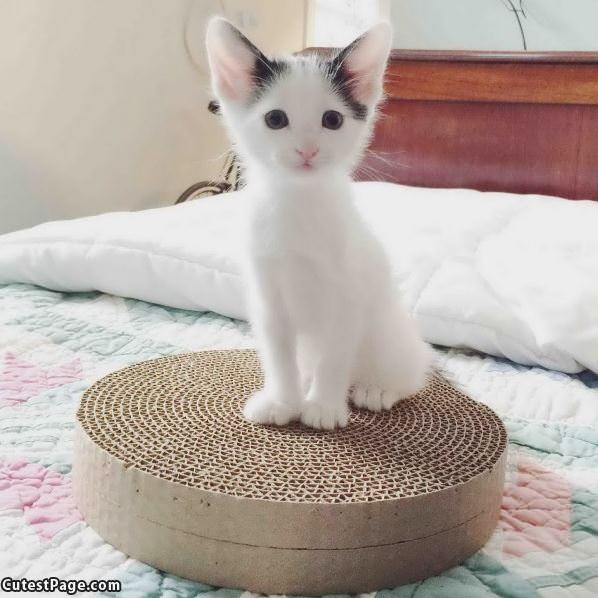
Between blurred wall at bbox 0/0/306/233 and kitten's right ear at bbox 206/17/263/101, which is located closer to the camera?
kitten's right ear at bbox 206/17/263/101

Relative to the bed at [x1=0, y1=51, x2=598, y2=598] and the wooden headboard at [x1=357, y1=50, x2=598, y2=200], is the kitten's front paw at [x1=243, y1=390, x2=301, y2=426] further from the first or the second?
the wooden headboard at [x1=357, y1=50, x2=598, y2=200]

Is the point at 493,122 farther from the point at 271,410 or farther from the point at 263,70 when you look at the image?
the point at 271,410

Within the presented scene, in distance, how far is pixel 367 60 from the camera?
2.67 ft

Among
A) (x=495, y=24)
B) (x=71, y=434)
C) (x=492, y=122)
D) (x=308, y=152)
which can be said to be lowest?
(x=71, y=434)

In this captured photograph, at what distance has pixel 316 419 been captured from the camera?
751 millimetres

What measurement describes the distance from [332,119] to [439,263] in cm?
59

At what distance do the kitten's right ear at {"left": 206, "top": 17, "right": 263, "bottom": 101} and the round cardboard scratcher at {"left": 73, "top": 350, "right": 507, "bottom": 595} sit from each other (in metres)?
0.35

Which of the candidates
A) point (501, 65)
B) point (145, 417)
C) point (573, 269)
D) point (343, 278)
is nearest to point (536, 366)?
point (573, 269)

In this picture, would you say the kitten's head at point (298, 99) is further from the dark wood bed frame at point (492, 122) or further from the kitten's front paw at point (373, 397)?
the dark wood bed frame at point (492, 122)

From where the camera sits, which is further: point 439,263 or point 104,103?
point 104,103

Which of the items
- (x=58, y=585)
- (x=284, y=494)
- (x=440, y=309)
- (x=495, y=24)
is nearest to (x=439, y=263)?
(x=440, y=309)

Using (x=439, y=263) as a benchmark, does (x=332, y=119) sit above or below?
above

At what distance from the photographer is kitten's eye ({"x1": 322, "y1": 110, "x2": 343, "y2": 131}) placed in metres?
0.75

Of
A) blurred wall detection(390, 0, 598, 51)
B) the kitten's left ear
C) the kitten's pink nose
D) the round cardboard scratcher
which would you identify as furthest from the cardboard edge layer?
blurred wall detection(390, 0, 598, 51)
